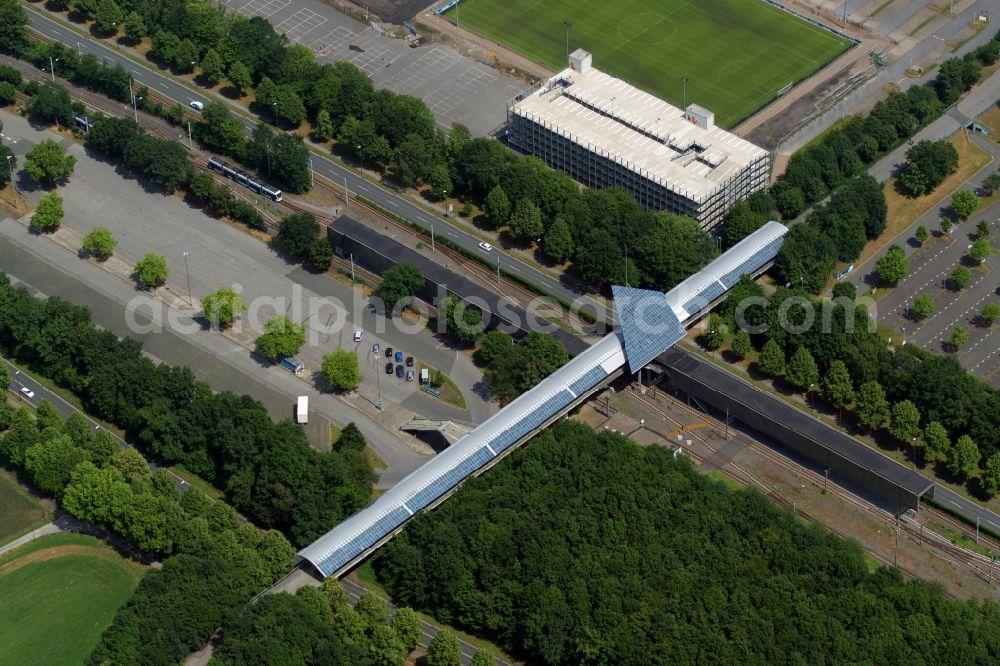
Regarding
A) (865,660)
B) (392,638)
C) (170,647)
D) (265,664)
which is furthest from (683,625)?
(170,647)

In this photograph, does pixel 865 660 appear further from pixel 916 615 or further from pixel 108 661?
pixel 108 661

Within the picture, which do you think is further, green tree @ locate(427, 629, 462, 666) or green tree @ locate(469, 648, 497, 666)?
green tree @ locate(427, 629, 462, 666)

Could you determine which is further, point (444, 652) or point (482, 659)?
point (444, 652)

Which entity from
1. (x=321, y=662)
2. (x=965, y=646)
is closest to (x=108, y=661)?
(x=321, y=662)

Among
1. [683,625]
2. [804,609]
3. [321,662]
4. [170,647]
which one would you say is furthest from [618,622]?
[170,647]

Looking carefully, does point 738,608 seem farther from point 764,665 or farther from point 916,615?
point 916,615

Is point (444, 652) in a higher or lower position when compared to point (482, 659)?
higher

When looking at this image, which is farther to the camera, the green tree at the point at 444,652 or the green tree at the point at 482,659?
the green tree at the point at 444,652

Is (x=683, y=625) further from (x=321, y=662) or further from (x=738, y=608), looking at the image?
(x=321, y=662)
